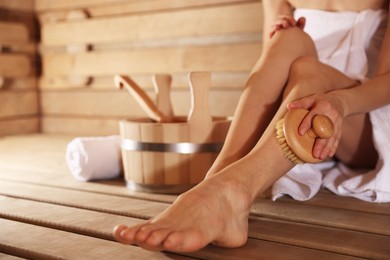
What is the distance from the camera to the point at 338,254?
1118 millimetres

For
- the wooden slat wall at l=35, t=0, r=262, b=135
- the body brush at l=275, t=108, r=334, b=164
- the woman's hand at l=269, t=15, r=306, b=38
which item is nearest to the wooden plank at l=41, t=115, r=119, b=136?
the wooden slat wall at l=35, t=0, r=262, b=135

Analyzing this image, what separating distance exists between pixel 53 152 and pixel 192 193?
1.73 meters

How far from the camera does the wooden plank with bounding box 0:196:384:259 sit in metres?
1.15

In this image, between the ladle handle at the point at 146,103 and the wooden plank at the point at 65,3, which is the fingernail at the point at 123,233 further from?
the wooden plank at the point at 65,3

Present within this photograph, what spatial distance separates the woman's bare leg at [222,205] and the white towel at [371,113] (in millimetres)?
279

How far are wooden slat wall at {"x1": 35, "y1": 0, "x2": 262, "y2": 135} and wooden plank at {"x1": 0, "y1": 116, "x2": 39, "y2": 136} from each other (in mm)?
76

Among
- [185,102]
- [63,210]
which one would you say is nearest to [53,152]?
[185,102]

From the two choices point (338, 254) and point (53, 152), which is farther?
point (53, 152)

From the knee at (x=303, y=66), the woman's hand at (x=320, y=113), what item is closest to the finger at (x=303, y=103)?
the woman's hand at (x=320, y=113)

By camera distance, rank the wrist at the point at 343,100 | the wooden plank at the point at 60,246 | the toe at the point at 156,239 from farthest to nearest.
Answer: the wrist at the point at 343,100
the wooden plank at the point at 60,246
the toe at the point at 156,239

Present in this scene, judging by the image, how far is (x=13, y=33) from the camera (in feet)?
11.5

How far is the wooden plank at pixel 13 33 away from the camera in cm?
342

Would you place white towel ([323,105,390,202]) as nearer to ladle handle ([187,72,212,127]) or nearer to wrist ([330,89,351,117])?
wrist ([330,89,351,117])

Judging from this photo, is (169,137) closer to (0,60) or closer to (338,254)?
(338,254)
